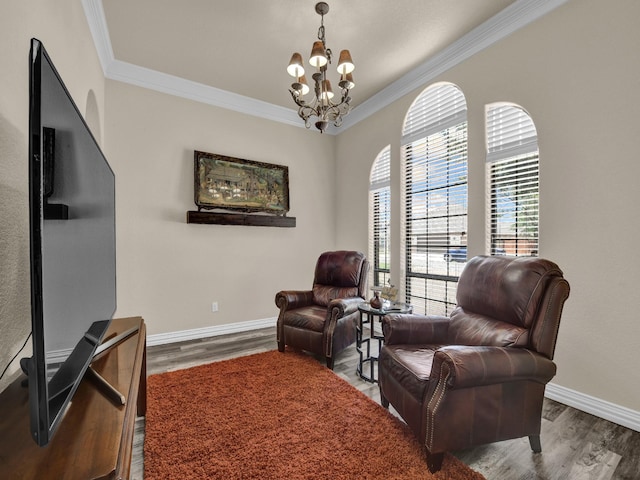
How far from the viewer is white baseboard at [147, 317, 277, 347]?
3467 mm

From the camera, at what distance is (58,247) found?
0.84m

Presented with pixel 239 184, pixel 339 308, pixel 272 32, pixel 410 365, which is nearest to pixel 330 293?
pixel 339 308

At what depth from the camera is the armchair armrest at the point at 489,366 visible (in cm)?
146

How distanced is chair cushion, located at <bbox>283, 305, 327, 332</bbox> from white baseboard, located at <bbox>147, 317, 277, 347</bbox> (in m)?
1.12

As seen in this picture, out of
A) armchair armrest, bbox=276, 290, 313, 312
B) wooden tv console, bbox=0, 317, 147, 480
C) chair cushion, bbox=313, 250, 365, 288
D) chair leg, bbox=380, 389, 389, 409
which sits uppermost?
chair cushion, bbox=313, 250, 365, 288

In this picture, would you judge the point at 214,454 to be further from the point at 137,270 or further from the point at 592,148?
the point at 592,148

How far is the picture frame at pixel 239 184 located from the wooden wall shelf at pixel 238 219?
0.31 feet

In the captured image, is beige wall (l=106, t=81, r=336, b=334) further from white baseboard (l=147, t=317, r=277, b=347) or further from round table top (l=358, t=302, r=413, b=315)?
round table top (l=358, t=302, r=413, b=315)

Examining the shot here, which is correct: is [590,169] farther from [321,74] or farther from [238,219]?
[238,219]

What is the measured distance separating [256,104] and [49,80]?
11.9 feet

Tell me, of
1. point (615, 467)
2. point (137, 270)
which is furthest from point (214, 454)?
point (137, 270)

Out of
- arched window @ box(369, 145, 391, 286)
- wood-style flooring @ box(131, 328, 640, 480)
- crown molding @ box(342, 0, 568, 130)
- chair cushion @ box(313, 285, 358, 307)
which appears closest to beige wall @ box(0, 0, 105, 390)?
wood-style flooring @ box(131, 328, 640, 480)

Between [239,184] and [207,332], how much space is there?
1.94 m

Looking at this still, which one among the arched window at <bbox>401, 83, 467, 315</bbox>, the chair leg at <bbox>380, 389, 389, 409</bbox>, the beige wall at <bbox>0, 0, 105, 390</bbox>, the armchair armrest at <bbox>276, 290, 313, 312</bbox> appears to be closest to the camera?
the beige wall at <bbox>0, 0, 105, 390</bbox>
